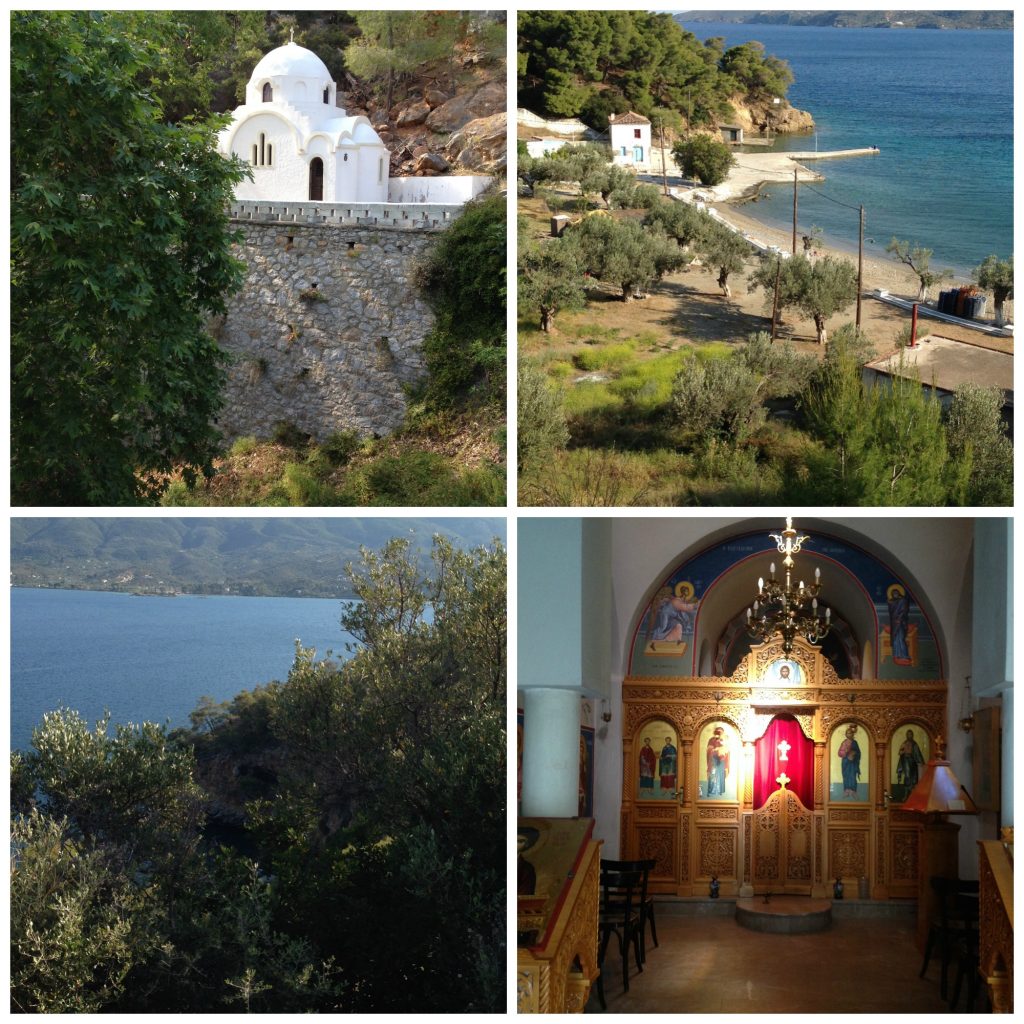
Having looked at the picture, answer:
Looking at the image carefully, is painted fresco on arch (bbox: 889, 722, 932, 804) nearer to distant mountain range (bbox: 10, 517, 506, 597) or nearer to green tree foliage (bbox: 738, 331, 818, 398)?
green tree foliage (bbox: 738, 331, 818, 398)

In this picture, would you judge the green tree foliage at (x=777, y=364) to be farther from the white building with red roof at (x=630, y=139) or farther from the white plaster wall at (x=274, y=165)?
the white plaster wall at (x=274, y=165)

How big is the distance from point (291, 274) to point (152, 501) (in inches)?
78.4

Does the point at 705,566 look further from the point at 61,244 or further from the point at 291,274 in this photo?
the point at 61,244

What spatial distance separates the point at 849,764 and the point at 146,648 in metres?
6.98

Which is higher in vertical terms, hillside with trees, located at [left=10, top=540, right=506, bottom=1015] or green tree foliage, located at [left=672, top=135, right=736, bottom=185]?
green tree foliage, located at [left=672, top=135, right=736, bottom=185]

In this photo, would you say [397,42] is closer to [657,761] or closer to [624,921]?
[624,921]

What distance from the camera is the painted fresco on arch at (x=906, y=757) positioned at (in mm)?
11609

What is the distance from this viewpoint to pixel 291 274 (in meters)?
9.11

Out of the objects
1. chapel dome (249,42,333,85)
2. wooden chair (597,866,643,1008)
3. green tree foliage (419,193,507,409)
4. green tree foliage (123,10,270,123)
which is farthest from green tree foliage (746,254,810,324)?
wooden chair (597,866,643,1008)

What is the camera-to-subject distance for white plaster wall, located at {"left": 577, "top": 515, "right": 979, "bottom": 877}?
10922mm

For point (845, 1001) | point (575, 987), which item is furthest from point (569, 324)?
point (845, 1001)

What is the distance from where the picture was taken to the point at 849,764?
1177 centimetres

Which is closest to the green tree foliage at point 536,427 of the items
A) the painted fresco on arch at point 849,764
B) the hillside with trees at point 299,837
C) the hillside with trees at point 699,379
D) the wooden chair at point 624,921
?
the hillside with trees at point 699,379

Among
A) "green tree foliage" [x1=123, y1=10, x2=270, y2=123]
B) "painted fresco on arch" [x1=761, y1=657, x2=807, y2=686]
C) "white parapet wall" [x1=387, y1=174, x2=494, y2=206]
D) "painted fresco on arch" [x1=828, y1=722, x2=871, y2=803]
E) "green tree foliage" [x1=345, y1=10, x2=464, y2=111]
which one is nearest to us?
"green tree foliage" [x1=345, y1=10, x2=464, y2=111]
